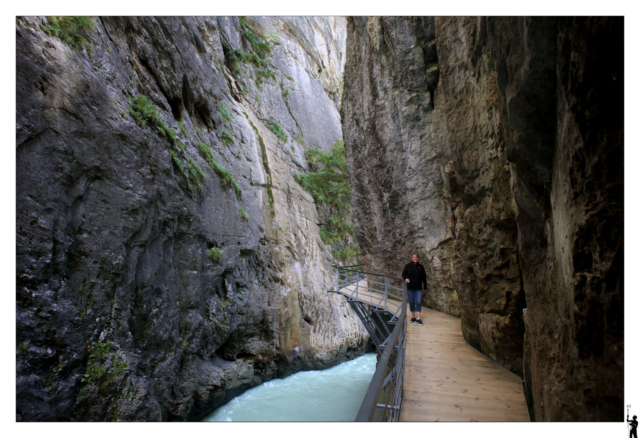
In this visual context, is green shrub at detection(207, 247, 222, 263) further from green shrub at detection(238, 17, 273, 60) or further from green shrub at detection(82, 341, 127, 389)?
green shrub at detection(238, 17, 273, 60)

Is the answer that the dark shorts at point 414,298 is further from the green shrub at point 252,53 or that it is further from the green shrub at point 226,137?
the green shrub at point 252,53

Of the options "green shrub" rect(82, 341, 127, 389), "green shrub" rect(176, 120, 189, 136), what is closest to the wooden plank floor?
"green shrub" rect(82, 341, 127, 389)

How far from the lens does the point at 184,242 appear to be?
788cm

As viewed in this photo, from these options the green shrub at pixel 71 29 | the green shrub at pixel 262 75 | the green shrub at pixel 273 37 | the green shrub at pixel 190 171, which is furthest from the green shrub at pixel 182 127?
the green shrub at pixel 273 37

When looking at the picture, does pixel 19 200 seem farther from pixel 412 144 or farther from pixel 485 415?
pixel 412 144

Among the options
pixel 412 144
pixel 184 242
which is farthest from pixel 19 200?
pixel 412 144

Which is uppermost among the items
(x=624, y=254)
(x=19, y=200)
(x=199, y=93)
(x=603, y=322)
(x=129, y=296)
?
(x=199, y=93)

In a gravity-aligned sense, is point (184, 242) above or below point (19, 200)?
below

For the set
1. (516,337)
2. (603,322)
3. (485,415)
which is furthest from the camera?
(516,337)

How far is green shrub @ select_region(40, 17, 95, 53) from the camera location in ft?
17.8

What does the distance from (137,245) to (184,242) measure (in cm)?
142

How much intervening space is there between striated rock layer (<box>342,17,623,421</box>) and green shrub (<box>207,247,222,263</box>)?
17.5 feet

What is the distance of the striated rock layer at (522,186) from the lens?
1.53 meters

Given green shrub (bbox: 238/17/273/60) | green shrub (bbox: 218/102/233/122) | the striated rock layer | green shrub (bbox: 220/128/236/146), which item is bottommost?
the striated rock layer
